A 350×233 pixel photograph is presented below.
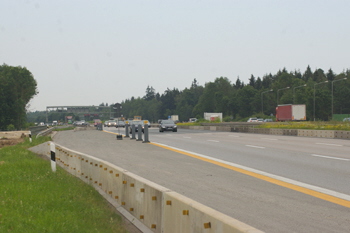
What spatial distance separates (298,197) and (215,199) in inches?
61.9

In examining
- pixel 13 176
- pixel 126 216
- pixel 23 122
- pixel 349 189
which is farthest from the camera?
pixel 23 122

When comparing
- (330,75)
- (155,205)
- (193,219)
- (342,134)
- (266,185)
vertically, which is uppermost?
(330,75)

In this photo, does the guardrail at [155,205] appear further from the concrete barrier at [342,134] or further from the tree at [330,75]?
the tree at [330,75]

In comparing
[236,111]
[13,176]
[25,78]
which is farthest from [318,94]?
[13,176]

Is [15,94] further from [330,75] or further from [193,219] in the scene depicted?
[330,75]

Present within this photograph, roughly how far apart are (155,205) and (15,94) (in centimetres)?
10283

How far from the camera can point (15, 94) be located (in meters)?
103

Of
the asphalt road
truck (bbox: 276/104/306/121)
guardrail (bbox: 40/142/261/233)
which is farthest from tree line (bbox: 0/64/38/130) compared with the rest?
guardrail (bbox: 40/142/261/233)

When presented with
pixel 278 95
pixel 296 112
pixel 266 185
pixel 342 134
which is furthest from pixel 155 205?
pixel 278 95

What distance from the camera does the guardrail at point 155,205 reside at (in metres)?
4.62

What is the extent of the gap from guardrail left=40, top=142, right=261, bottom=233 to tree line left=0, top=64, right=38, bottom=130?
87.5 metres

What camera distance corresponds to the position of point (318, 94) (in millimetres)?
116312

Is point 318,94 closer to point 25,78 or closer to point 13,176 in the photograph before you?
point 25,78

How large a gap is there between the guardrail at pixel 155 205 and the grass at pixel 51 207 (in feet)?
1.03
